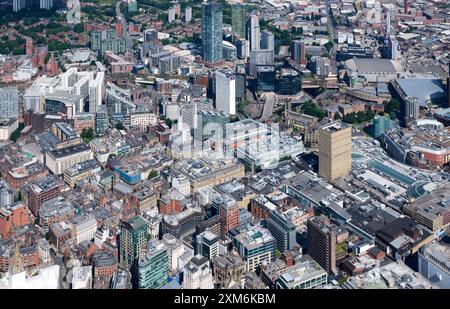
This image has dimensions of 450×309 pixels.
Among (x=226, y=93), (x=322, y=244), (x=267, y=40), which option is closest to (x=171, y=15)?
(x=267, y=40)

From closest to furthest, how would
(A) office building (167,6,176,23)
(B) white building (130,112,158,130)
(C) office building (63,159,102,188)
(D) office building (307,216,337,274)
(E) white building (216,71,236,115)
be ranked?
1. (D) office building (307,216,337,274)
2. (C) office building (63,159,102,188)
3. (B) white building (130,112,158,130)
4. (E) white building (216,71,236,115)
5. (A) office building (167,6,176,23)

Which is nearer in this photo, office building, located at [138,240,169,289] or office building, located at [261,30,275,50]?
office building, located at [138,240,169,289]

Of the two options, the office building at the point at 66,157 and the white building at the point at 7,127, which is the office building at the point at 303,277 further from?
the white building at the point at 7,127

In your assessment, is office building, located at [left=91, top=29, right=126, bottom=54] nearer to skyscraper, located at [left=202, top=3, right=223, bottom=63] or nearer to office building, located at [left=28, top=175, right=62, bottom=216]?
skyscraper, located at [left=202, top=3, right=223, bottom=63]

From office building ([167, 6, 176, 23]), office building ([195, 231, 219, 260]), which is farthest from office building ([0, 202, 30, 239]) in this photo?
office building ([167, 6, 176, 23])

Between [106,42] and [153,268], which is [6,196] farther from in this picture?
[106,42]

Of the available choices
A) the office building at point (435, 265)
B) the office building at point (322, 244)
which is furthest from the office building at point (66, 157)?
the office building at point (435, 265)

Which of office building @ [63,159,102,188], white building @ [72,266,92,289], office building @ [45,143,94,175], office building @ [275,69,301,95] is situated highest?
office building @ [275,69,301,95]
